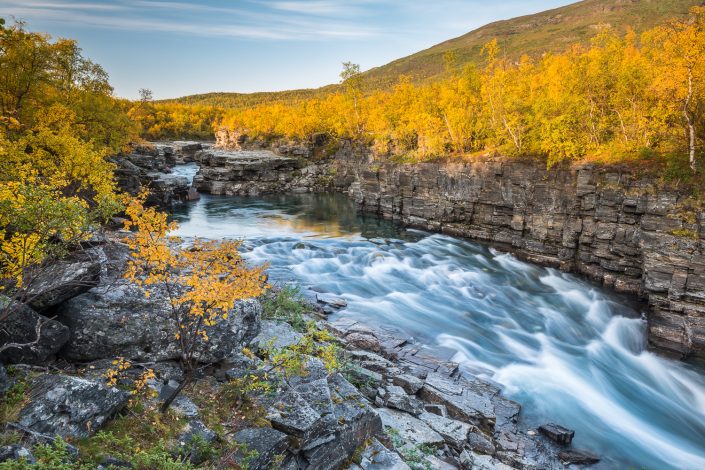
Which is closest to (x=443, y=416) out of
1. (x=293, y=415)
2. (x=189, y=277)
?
(x=293, y=415)

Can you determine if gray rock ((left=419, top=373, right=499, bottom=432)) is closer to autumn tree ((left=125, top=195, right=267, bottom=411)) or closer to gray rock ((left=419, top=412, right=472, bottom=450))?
gray rock ((left=419, top=412, right=472, bottom=450))

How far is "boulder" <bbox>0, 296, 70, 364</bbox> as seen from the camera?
6988mm

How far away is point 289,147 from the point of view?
2972 inches

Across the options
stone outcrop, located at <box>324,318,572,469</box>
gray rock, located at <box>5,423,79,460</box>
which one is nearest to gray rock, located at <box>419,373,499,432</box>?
stone outcrop, located at <box>324,318,572,469</box>

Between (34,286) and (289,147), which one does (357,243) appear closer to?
(34,286)

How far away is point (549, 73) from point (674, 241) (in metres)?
23.5

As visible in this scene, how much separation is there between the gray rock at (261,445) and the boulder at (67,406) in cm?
219

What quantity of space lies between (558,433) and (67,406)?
12513mm

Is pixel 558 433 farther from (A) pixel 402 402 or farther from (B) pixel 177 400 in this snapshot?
(B) pixel 177 400

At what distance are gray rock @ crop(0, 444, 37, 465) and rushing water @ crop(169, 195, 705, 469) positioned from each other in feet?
42.2

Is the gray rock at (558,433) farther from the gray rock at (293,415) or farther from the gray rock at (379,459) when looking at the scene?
the gray rock at (293,415)

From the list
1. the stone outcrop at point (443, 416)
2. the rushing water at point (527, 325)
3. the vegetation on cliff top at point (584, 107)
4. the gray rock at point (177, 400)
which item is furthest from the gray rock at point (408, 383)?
the vegetation on cliff top at point (584, 107)

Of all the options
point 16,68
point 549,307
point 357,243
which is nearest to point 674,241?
point 549,307

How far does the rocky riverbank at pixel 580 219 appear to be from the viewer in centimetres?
1930
